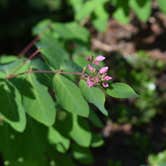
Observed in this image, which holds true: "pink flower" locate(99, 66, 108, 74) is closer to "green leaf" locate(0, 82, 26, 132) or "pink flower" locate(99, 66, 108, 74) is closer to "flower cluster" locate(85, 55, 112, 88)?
"flower cluster" locate(85, 55, 112, 88)

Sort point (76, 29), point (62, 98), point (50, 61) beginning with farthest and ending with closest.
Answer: point (76, 29) < point (50, 61) < point (62, 98)

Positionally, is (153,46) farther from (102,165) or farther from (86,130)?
(86,130)

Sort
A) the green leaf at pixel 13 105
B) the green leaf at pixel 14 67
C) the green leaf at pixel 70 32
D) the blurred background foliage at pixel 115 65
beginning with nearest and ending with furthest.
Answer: the green leaf at pixel 13 105 → the green leaf at pixel 14 67 → the blurred background foliage at pixel 115 65 → the green leaf at pixel 70 32

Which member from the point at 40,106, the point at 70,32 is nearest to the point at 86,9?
the point at 70,32

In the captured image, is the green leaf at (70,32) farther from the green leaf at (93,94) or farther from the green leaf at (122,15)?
the green leaf at (93,94)

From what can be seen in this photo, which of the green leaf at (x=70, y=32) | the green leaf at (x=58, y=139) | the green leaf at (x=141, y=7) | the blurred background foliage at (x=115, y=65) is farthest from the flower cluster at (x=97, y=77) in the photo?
the green leaf at (x=141, y=7)

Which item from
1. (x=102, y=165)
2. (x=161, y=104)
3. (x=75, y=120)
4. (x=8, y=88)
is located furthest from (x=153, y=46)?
(x=8, y=88)

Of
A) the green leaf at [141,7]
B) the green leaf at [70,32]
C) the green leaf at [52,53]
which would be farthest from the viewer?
the green leaf at [141,7]
